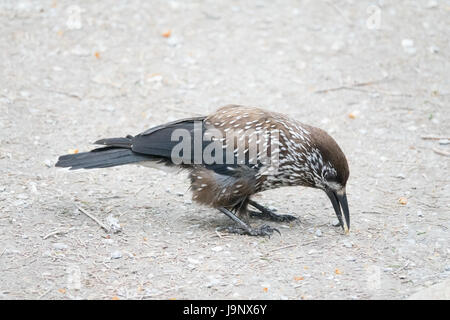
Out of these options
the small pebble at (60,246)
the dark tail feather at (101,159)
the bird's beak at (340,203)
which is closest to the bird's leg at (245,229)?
the bird's beak at (340,203)

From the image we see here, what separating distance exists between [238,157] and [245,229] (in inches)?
29.2

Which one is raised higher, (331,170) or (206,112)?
(331,170)

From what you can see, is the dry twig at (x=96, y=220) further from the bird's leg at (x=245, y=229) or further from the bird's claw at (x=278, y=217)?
the bird's claw at (x=278, y=217)

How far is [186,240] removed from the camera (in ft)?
20.2

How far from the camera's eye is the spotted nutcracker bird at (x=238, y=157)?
6289mm

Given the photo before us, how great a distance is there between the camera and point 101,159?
6.45 meters

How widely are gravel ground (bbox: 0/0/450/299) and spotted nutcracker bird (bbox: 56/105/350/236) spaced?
1.37 ft

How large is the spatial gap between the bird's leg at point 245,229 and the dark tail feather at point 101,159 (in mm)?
980

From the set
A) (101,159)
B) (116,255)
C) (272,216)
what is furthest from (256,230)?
(101,159)

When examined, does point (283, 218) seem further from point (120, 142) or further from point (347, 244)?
point (120, 142)
